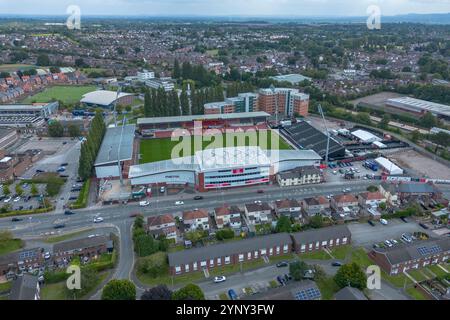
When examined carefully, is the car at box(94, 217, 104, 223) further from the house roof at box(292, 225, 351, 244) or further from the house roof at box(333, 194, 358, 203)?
the house roof at box(333, 194, 358, 203)

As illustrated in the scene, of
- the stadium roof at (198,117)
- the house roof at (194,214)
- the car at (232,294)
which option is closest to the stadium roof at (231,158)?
the house roof at (194,214)

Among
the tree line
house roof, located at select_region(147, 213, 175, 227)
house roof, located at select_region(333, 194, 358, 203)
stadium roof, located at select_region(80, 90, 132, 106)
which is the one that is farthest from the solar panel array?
stadium roof, located at select_region(80, 90, 132, 106)

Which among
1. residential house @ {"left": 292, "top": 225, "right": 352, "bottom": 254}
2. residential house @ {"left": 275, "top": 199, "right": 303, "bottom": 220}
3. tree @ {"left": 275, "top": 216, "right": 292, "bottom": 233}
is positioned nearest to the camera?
residential house @ {"left": 292, "top": 225, "right": 352, "bottom": 254}

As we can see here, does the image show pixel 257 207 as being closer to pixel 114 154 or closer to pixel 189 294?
pixel 189 294

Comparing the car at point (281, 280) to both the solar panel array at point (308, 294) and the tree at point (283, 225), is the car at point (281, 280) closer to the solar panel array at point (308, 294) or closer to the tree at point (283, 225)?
the solar panel array at point (308, 294)

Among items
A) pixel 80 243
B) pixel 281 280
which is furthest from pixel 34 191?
pixel 281 280
